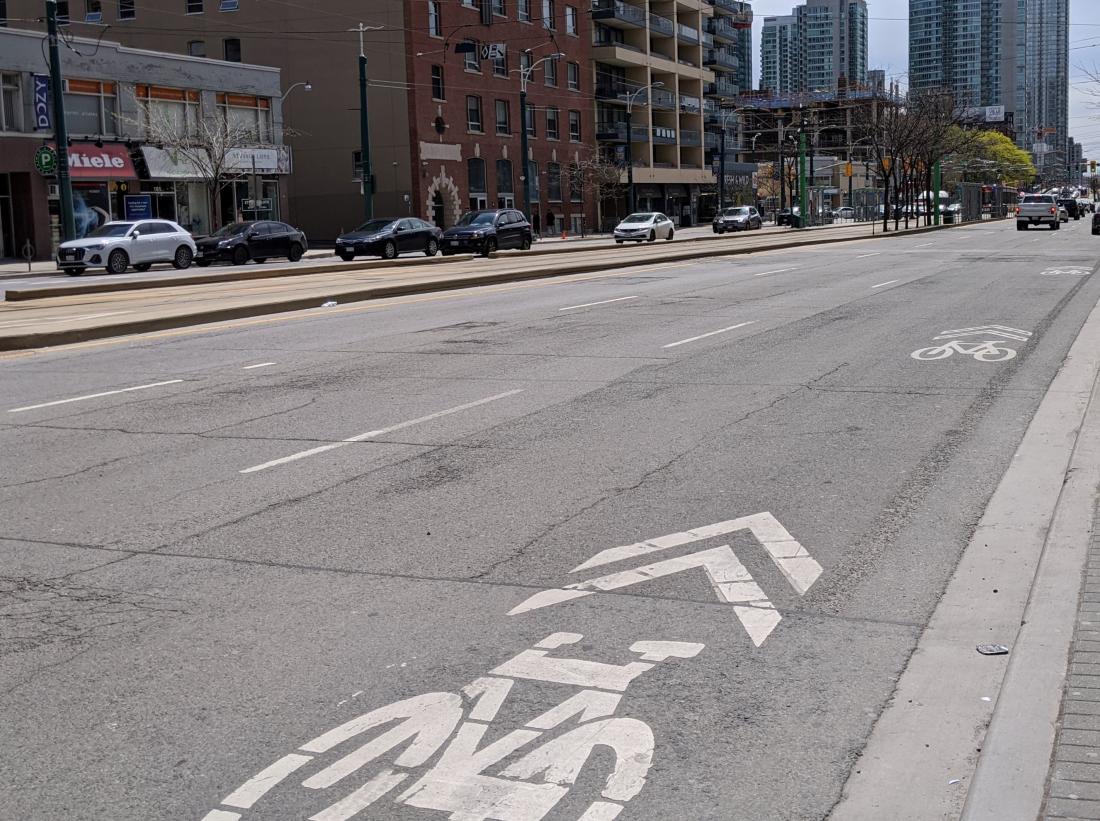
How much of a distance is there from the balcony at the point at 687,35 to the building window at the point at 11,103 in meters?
60.4

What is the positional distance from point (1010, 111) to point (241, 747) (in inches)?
8082

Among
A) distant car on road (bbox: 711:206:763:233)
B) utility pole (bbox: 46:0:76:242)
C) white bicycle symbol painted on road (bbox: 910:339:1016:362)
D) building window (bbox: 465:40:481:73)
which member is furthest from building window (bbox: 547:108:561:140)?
white bicycle symbol painted on road (bbox: 910:339:1016:362)

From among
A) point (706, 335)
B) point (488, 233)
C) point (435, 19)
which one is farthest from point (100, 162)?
point (706, 335)

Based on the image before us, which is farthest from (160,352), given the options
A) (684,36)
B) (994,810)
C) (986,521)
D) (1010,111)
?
(1010,111)

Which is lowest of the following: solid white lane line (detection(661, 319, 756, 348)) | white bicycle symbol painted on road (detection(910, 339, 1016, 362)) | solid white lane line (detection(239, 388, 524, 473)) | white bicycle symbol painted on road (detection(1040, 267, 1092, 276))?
solid white lane line (detection(239, 388, 524, 473))

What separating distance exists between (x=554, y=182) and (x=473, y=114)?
1131 centimetres

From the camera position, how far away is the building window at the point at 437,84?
217ft

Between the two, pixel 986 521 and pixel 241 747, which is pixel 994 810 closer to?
pixel 241 747

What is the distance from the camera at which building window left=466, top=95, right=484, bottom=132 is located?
69.8 meters

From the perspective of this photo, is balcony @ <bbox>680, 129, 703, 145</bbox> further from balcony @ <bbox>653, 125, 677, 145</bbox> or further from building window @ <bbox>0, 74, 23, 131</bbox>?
building window @ <bbox>0, 74, 23, 131</bbox>

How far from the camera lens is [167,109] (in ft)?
172

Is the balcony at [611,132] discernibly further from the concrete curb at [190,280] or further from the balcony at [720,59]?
the concrete curb at [190,280]

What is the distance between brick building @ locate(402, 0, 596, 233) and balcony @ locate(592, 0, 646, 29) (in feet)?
7.95

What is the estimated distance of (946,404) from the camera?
35.0 feet
